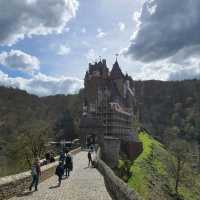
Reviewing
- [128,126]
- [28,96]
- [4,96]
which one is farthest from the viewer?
[28,96]

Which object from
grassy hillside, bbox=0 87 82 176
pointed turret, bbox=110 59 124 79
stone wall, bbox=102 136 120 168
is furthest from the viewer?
pointed turret, bbox=110 59 124 79

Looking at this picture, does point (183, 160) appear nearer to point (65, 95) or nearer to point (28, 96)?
point (28, 96)

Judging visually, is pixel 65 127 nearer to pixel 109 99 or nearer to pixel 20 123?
pixel 109 99

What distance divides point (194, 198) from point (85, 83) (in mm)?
43821

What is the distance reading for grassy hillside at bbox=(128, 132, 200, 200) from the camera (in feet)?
143

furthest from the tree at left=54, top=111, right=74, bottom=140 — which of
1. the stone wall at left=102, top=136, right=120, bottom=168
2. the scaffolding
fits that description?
the stone wall at left=102, top=136, right=120, bottom=168

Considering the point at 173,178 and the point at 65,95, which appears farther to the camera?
the point at 65,95

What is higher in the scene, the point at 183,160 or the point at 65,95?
the point at 65,95

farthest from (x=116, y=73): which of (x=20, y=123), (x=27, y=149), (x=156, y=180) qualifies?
(x=27, y=149)

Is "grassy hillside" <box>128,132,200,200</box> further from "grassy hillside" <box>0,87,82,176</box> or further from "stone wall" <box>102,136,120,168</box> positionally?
"grassy hillside" <box>0,87,82,176</box>

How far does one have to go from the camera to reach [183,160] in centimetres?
5944

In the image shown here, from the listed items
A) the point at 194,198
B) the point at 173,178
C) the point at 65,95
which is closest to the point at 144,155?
the point at 173,178

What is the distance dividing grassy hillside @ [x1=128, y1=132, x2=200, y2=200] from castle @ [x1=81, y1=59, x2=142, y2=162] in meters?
10.7

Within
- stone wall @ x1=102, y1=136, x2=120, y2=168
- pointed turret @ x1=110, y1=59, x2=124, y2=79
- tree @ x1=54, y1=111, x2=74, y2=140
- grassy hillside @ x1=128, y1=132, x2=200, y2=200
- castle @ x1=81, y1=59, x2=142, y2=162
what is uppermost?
pointed turret @ x1=110, y1=59, x2=124, y2=79
